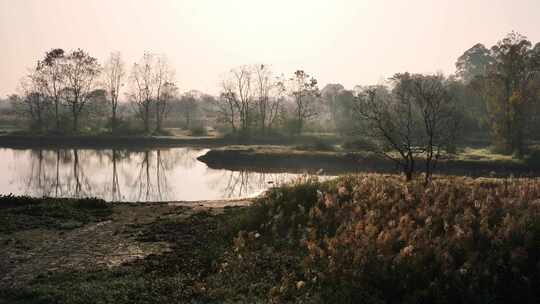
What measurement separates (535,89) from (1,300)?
58.9m

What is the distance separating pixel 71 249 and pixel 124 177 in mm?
28882

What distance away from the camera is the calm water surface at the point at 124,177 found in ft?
113

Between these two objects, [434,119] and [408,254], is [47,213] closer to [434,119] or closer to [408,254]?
[408,254]

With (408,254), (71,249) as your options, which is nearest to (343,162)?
(71,249)

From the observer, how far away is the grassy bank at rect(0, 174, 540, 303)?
33.0ft

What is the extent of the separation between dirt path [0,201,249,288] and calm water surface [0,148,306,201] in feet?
45.7

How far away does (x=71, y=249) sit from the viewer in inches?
594

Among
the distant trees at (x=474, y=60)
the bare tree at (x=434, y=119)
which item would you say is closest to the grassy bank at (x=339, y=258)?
the bare tree at (x=434, y=119)

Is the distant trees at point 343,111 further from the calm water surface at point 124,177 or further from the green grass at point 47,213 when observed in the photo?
the green grass at point 47,213

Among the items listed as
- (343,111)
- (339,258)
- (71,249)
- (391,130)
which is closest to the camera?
(339,258)

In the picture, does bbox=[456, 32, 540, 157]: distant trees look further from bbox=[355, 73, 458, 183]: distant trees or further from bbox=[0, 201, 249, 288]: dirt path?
bbox=[0, 201, 249, 288]: dirt path

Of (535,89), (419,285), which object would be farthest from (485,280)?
(535,89)

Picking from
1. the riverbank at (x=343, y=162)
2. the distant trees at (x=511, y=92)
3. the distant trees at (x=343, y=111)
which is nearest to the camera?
the riverbank at (x=343, y=162)

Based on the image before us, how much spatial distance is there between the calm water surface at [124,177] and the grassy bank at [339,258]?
15260 millimetres
